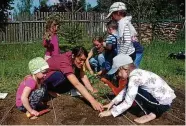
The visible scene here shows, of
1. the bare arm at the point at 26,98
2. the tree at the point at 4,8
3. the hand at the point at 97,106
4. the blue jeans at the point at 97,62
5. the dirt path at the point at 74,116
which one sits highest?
Result: the tree at the point at 4,8

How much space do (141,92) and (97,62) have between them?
3.03 meters

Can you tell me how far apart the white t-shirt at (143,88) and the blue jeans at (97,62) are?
9.34 ft

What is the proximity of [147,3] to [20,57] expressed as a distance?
7.29 metres

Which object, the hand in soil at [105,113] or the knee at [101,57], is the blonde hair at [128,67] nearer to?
the hand in soil at [105,113]

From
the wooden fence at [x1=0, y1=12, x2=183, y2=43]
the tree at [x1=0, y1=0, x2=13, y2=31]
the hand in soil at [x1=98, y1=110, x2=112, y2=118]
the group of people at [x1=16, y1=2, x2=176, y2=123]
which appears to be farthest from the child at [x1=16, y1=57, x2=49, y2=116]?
the wooden fence at [x1=0, y1=12, x2=183, y2=43]

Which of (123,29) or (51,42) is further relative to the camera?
(51,42)

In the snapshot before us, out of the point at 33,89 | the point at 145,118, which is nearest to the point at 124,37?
the point at 145,118

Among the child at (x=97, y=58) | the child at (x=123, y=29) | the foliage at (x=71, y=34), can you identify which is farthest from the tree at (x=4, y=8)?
the child at (x=123, y=29)

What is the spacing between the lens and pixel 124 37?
213 inches

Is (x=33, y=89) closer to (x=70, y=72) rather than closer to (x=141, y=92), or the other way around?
(x=70, y=72)

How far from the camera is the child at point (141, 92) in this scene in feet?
12.8

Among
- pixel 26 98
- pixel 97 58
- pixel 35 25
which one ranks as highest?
pixel 35 25

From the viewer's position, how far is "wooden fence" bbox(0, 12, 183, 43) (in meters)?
17.1

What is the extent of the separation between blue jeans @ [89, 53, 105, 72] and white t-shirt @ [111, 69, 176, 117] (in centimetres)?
285
